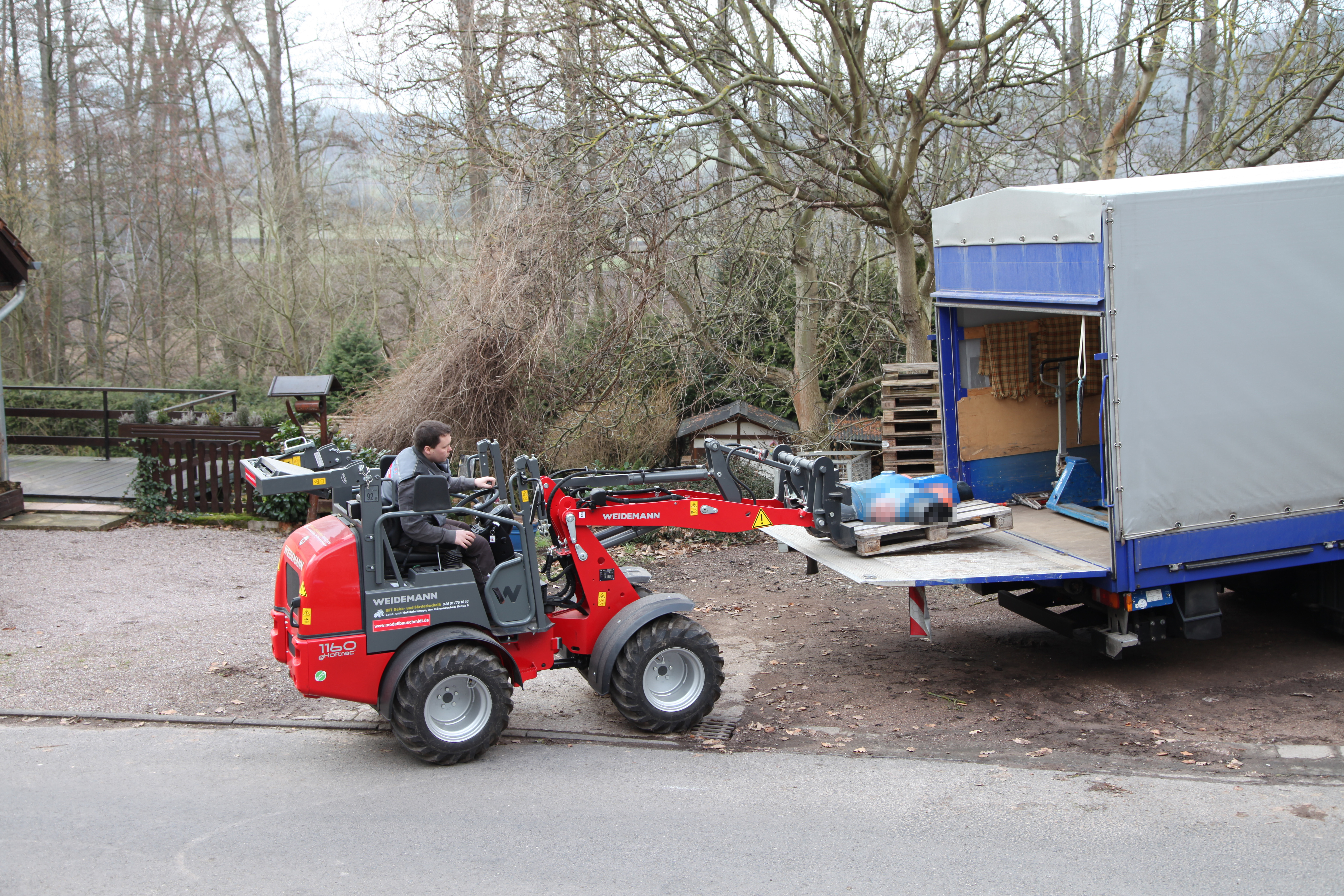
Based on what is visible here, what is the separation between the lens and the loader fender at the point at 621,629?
238 inches

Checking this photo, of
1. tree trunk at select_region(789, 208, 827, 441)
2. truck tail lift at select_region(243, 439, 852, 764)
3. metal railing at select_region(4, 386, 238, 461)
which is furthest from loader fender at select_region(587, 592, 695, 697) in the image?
metal railing at select_region(4, 386, 238, 461)

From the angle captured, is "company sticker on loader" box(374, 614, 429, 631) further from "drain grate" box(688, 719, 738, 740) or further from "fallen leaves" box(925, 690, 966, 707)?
"fallen leaves" box(925, 690, 966, 707)

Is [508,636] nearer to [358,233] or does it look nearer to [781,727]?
[781,727]

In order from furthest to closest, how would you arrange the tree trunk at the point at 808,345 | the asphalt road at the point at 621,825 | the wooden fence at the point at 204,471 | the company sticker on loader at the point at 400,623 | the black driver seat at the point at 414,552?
the tree trunk at the point at 808,345 → the wooden fence at the point at 204,471 → the black driver seat at the point at 414,552 → the company sticker on loader at the point at 400,623 → the asphalt road at the point at 621,825

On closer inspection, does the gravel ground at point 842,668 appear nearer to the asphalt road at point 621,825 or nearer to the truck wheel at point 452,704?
the asphalt road at point 621,825

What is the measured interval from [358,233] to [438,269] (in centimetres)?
634

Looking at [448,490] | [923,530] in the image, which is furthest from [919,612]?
[448,490]

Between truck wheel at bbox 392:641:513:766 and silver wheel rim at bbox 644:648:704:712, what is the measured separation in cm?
89

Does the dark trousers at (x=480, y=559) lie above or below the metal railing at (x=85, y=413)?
below

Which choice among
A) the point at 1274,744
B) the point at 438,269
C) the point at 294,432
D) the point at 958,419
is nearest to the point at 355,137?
the point at 438,269

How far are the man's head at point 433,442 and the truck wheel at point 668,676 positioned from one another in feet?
5.12

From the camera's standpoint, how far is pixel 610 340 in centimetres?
1293

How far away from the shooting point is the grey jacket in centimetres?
567

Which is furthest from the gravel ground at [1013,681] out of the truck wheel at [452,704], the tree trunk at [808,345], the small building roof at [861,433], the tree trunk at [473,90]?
the tree trunk at [473,90]
